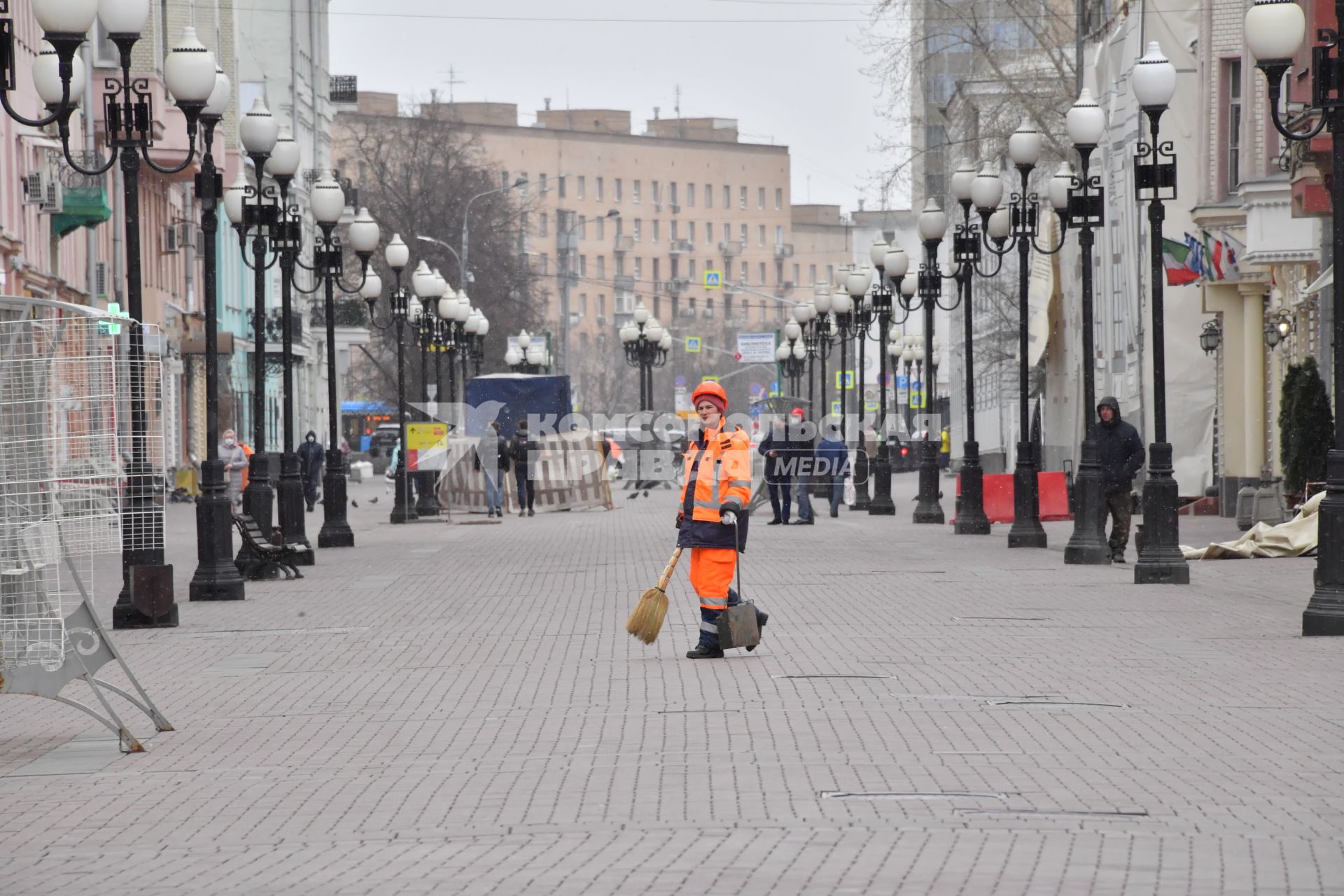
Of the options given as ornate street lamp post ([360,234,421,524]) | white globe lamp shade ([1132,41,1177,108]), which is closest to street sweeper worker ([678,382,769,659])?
white globe lamp shade ([1132,41,1177,108])

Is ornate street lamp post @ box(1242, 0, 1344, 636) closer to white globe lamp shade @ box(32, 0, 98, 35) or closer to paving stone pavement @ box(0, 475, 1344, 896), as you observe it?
paving stone pavement @ box(0, 475, 1344, 896)

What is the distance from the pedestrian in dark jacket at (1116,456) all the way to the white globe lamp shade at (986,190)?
6042 mm

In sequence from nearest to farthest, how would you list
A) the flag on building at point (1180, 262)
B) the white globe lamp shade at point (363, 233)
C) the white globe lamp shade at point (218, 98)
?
the white globe lamp shade at point (218, 98), the white globe lamp shade at point (363, 233), the flag on building at point (1180, 262)

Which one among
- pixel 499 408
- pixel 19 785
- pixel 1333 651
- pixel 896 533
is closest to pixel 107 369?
pixel 19 785

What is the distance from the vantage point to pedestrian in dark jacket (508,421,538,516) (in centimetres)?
4419

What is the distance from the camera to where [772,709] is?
11.7m

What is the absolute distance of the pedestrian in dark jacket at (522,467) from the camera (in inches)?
1740

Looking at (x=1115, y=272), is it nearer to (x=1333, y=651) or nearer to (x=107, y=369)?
(x=1333, y=651)

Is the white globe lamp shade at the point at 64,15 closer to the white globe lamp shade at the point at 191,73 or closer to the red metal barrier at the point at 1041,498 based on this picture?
the white globe lamp shade at the point at 191,73

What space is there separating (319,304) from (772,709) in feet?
210

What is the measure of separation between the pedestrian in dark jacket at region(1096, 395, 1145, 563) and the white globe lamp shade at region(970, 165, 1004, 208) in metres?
6.04

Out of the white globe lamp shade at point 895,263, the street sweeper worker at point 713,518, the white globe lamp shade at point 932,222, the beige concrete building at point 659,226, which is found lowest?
the street sweeper worker at point 713,518

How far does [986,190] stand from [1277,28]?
12.7m

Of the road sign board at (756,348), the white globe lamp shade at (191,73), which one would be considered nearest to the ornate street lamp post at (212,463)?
the white globe lamp shade at (191,73)
